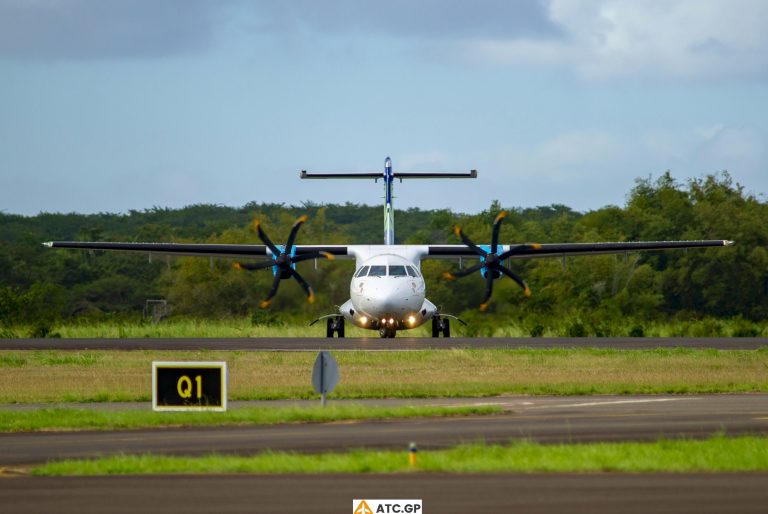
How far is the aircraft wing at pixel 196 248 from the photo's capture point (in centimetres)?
4281

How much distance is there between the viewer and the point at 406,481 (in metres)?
13.5

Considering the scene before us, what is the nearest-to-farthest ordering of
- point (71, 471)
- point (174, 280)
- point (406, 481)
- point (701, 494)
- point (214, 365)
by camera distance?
point (701, 494) < point (406, 481) < point (71, 471) < point (214, 365) < point (174, 280)

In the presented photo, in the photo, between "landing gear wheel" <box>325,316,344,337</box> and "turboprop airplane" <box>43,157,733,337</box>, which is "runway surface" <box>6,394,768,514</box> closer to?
"turboprop airplane" <box>43,157,733,337</box>

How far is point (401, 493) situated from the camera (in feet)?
41.5

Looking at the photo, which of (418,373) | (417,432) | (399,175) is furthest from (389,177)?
(417,432)

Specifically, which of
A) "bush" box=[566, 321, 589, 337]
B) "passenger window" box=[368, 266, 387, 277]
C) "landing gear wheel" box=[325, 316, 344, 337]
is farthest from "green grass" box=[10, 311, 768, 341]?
"passenger window" box=[368, 266, 387, 277]

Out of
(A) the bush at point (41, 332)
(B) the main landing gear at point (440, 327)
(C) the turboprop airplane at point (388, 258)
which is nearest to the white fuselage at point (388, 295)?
(C) the turboprop airplane at point (388, 258)

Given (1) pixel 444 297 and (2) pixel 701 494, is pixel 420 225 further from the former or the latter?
(2) pixel 701 494

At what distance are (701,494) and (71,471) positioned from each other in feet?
22.1

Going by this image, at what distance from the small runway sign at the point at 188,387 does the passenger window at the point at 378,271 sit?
20.3 metres

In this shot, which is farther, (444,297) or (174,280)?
(174,280)

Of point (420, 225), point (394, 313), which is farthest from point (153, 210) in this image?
point (394, 313)

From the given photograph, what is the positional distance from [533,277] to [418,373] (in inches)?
1496

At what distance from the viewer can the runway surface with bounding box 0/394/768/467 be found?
54.3 ft
